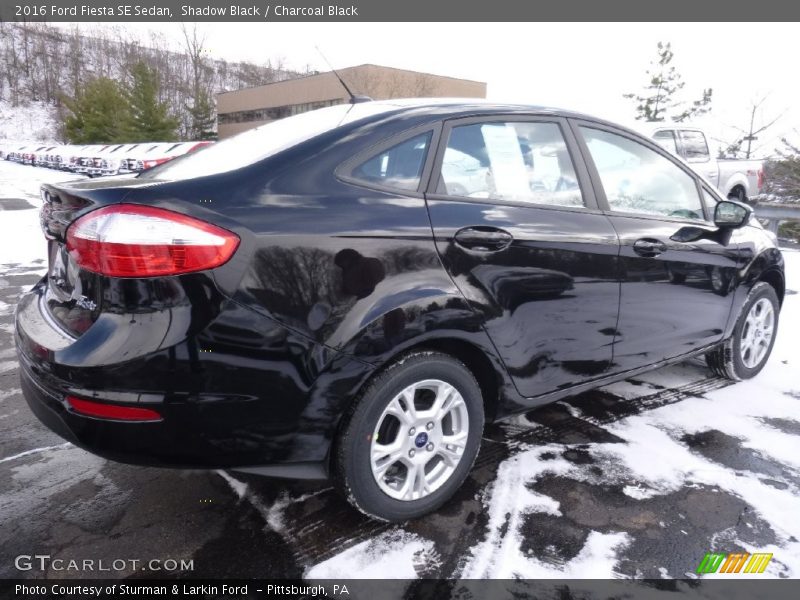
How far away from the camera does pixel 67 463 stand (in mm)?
2662

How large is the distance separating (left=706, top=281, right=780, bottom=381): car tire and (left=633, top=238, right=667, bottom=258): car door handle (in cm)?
116

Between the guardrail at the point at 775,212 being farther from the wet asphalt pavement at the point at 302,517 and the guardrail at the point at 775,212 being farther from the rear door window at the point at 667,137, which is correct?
the wet asphalt pavement at the point at 302,517

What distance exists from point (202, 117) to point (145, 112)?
29.8ft

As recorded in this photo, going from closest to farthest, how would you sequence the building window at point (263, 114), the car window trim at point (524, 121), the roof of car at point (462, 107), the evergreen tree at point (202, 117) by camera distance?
the car window trim at point (524, 121), the roof of car at point (462, 107), the evergreen tree at point (202, 117), the building window at point (263, 114)

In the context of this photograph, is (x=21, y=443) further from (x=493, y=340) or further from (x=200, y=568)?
(x=493, y=340)

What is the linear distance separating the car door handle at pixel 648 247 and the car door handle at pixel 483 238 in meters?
0.88

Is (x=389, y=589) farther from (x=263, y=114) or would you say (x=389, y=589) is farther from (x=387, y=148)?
(x=263, y=114)

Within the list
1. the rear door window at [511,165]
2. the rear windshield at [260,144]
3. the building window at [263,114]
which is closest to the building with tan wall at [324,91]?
the building window at [263,114]

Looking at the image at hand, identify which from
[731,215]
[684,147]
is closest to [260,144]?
[731,215]

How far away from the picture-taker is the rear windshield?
203 centimetres

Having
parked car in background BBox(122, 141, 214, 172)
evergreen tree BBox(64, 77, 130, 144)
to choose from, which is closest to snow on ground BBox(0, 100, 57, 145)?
evergreen tree BBox(64, 77, 130, 144)

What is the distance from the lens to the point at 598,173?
108 inches

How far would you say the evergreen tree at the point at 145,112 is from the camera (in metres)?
35.1

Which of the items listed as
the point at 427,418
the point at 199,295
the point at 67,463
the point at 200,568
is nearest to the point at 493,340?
the point at 427,418
